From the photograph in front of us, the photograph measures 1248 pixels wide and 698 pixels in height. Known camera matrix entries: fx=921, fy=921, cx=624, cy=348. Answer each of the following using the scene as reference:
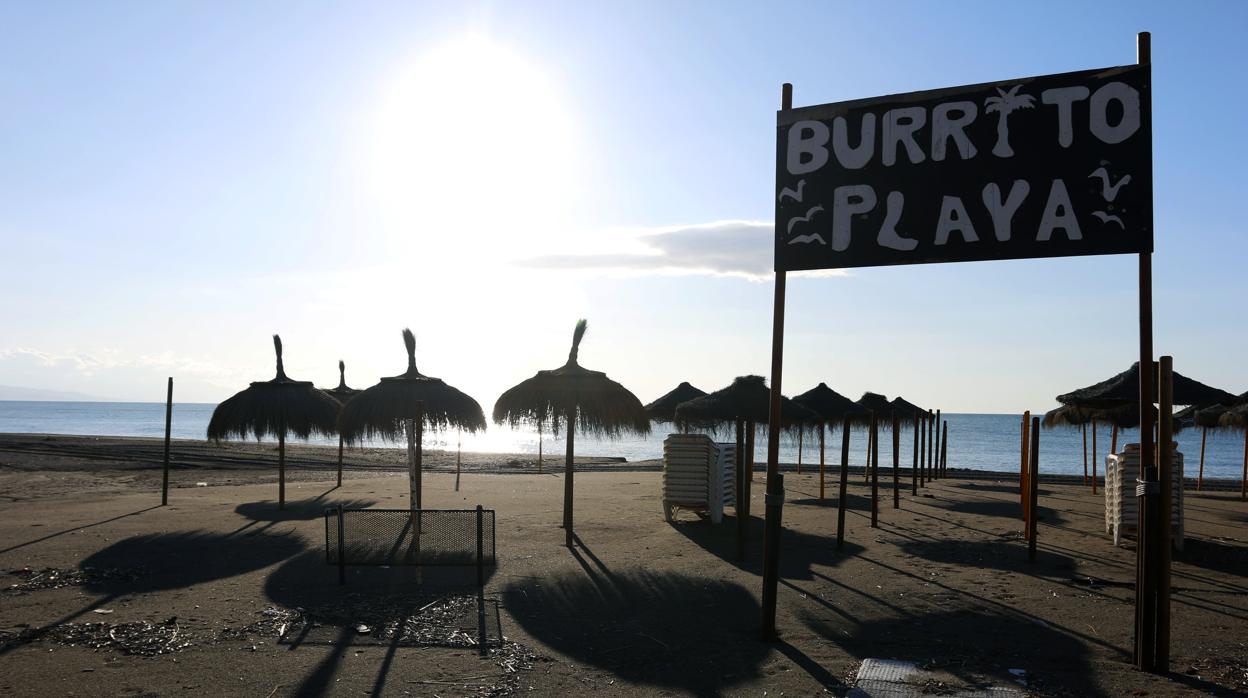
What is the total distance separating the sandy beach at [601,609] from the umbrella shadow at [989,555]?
8 cm

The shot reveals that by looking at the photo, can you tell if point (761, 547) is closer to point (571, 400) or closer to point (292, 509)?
point (571, 400)

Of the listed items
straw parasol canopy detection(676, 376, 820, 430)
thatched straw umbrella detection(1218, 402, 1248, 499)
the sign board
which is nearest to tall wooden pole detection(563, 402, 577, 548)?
straw parasol canopy detection(676, 376, 820, 430)

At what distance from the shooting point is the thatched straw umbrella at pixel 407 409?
13.9 m

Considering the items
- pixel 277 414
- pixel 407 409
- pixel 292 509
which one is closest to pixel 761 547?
pixel 407 409

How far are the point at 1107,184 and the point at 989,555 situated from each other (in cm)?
733

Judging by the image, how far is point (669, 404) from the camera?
731 inches

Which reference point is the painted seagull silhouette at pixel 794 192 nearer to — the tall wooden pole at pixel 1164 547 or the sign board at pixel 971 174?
the sign board at pixel 971 174

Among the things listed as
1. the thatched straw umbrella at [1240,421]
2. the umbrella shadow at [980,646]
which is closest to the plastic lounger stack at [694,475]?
the umbrella shadow at [980,646]

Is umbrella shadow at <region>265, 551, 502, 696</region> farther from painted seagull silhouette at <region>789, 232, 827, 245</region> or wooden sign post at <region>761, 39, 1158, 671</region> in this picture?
painted seagull silhouette at <region>789, 232, 827, 245</region>

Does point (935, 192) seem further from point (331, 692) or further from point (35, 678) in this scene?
point (35, 678)

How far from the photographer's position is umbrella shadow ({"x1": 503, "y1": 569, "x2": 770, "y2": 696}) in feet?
22.7

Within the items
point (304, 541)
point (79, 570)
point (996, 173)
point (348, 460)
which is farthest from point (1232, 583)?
point (348, 460)

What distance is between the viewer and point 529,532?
1448cm

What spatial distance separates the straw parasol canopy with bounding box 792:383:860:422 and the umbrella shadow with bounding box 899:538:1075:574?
733cm
